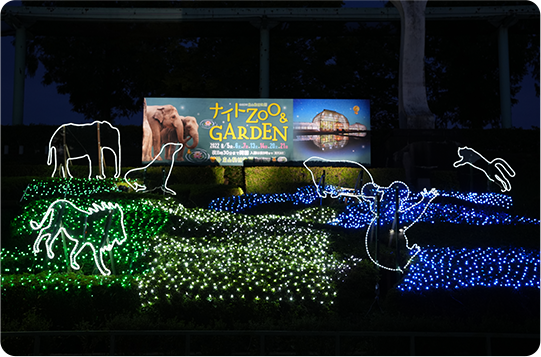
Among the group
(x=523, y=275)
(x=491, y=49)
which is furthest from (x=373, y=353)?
(x=491, y=49)

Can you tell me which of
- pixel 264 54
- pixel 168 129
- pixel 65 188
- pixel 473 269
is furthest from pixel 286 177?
pixel 264 54

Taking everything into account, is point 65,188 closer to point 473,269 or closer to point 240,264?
point 240,264

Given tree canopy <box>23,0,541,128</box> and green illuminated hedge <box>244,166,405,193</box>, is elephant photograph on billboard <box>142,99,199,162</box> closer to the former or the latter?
green illuminated hedge <box>244,166,405,193</box>

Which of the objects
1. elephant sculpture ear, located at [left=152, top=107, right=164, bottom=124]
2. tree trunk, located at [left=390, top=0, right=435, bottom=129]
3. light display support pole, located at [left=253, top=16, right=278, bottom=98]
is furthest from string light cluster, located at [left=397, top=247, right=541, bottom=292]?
light display support pole, located at [left=253, top=16, right=278, bottom=98]

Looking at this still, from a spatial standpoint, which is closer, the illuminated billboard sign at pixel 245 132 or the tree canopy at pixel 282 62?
the illuminated billboard sign at pixel 245 132

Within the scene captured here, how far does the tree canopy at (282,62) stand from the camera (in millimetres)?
22875

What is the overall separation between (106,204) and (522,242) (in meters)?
6.72

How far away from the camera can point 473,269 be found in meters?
6.66

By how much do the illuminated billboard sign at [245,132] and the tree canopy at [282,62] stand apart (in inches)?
284

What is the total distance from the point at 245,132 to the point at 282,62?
29.4ft

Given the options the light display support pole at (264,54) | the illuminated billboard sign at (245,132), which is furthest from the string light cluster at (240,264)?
the light display support pole at (264,54)

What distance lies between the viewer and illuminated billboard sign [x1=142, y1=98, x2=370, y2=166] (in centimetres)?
1609

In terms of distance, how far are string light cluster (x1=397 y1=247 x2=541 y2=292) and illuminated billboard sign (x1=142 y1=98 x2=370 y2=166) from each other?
29.7 ft

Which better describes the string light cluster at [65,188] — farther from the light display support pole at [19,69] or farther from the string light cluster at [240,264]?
the light display support pole at [19,69]
